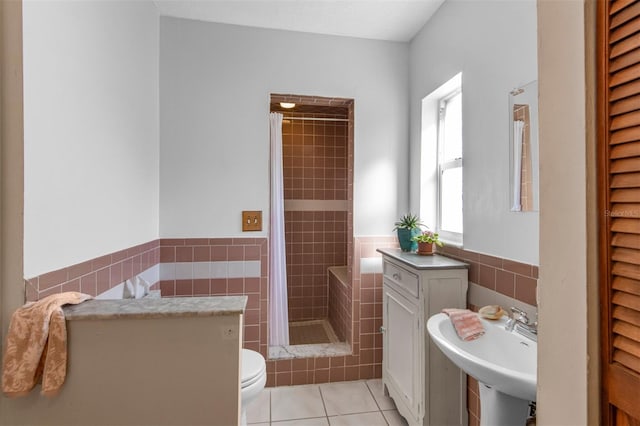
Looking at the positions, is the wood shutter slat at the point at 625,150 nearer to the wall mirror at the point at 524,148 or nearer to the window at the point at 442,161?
the wall mirror at the point at 524,148

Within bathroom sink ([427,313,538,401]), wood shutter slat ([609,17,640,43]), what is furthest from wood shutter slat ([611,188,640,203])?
bathroom sink ([427,313,538,401])

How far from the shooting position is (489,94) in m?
1.71

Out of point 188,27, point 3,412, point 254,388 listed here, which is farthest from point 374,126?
point 3,412

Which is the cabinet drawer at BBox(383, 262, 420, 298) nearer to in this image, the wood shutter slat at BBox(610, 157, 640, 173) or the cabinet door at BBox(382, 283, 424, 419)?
the cabinet door at BBox(382, 283, 424, 419)

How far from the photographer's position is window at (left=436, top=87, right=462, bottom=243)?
218 centimetres

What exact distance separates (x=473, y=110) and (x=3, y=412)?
224cm

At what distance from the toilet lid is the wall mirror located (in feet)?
4.90

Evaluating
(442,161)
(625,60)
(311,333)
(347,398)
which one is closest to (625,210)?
(625,60)

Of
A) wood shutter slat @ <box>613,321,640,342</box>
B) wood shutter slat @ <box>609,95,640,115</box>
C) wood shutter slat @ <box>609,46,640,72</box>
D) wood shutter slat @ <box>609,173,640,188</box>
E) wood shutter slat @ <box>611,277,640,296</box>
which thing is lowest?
wood shutter slat @ <box>613,321,640,342</box>

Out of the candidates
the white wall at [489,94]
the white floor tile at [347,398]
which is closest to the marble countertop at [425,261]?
the white wall at [489,94]

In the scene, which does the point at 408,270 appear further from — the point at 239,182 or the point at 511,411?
the point at 239,182

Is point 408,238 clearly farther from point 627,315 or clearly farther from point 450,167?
point 627,315

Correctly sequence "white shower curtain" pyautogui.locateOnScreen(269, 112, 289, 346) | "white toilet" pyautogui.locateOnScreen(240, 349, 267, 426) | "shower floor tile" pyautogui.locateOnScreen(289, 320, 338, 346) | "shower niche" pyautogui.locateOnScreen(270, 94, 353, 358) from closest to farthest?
"white toilet" pyautogui.locateOnScreen(240, 349, 267, 426), "white shower curtain" pyautogui.locateOnScreen(269, 112, 289, 346), "shower floor tile" pyautogui.locateOnScreen(289, 320, 338, 346), "shower niche" pyautogui.locateOnScreen(270, 94, 353, 358)

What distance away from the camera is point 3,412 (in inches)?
36.6
